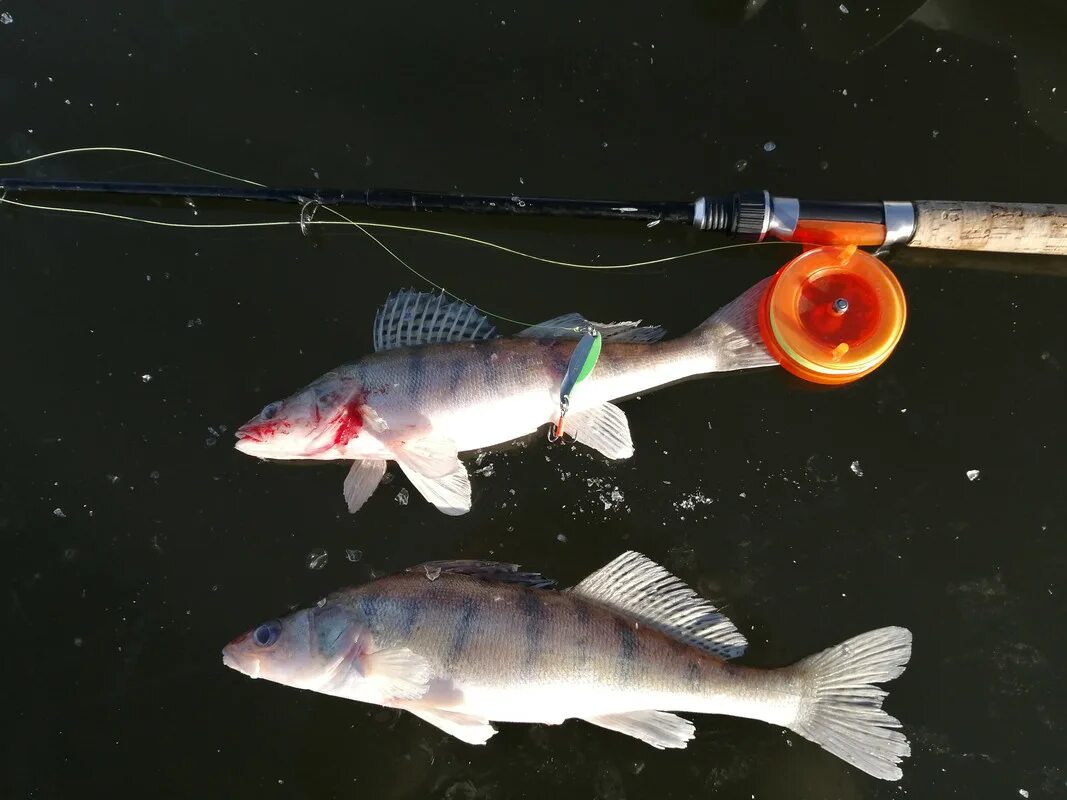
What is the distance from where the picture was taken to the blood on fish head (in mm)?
2680

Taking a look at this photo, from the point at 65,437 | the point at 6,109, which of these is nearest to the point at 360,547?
the point at 65,437

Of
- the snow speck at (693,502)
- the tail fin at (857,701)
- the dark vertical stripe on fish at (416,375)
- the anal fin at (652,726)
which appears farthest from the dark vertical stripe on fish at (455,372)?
the tail fin at (857,701)

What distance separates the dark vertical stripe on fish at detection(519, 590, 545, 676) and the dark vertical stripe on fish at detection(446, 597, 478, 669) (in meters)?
0.19

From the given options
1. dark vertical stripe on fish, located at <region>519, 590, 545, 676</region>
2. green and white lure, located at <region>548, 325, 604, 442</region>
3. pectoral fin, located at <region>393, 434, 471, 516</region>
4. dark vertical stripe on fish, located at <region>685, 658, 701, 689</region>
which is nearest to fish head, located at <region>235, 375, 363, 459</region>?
pectoral fin, located at <region>393, 434, 471, 516</region>

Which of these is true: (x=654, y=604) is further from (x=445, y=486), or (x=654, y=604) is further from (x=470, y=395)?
(x=470, y=395)

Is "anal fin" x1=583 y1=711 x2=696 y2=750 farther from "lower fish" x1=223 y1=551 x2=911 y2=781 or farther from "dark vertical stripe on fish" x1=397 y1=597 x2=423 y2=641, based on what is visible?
"dark vertical stripe on fish" x1=397 y1=597 x2=423 y2=641

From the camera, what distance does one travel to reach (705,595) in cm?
281

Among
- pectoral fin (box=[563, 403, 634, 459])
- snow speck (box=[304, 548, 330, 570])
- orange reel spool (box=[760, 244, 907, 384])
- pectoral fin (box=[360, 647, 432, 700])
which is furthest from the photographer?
snow speck (box=[304, 548, 330, 570])

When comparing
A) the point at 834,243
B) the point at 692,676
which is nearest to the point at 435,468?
the point at 692,676

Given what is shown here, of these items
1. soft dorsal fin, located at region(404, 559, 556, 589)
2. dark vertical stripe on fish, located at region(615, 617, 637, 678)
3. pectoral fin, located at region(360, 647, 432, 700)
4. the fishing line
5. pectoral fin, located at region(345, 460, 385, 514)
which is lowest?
pectoral fin, located at region(360, 647, 432, 700)

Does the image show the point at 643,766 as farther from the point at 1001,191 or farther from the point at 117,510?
the point at 1001,191

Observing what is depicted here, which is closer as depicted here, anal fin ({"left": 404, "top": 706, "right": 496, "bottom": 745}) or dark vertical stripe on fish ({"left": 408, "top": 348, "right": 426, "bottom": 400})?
anal fin ({"left": 404, "top": 706, "right": 496, "bottom": 745})

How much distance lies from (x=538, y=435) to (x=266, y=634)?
1.37 m

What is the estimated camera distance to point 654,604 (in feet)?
8.55
